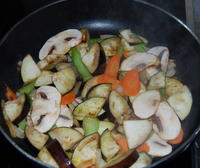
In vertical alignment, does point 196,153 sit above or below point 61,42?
below

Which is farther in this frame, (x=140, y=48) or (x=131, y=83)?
(x=140, y=48)

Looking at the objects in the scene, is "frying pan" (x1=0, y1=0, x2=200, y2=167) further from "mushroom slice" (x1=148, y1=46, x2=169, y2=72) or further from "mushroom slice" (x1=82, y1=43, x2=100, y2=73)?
"mushroom slice" (x1=82, y1=43, x2=100, y2=73)

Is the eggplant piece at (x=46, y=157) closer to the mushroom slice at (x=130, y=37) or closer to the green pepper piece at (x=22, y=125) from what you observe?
the green pepper piece at (x=22, y=125)

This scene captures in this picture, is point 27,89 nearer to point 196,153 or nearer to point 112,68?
point 112,68

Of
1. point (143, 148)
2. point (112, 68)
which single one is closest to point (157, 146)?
point (143, 148)

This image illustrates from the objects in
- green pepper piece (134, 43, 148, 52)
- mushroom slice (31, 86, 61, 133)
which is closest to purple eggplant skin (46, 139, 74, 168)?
mushroom slice (31, 86, 61, 133)

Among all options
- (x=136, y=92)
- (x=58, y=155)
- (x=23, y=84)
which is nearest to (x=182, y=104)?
(x=136, y=92)
